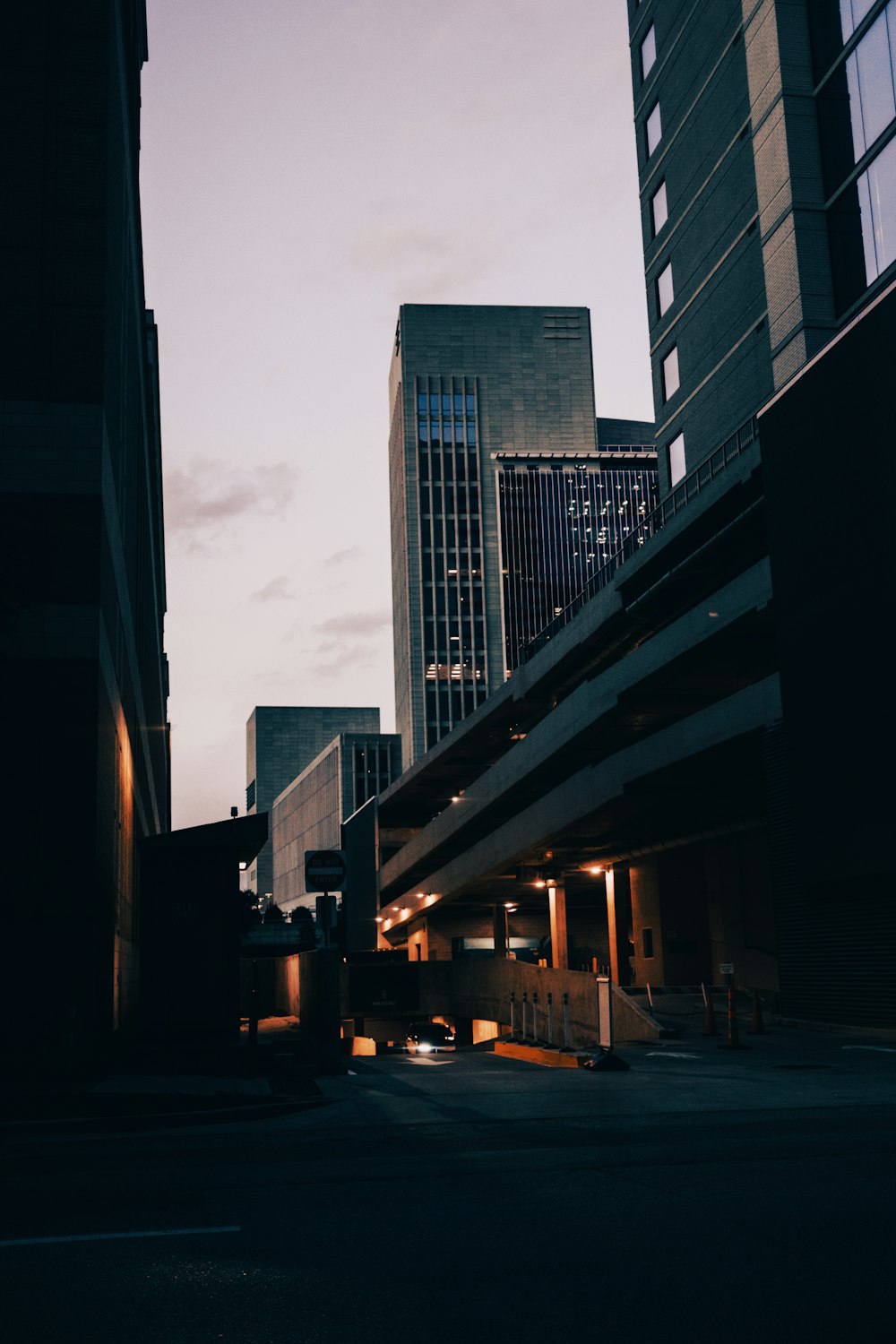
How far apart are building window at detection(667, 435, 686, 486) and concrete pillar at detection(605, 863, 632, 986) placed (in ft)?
59.2

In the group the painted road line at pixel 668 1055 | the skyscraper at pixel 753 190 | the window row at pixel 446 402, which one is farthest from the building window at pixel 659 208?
the window row at pixel 446 402

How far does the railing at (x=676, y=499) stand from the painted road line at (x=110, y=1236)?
3248 centimetres

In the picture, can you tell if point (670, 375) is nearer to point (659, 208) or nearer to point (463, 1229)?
point (659, 208)

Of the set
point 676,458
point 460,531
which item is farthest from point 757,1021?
point 460,531

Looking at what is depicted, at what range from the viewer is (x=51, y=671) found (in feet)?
62.3

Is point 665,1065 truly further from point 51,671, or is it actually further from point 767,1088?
point 51,671

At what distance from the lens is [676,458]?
49.4m

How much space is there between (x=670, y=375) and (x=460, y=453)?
11105 cm

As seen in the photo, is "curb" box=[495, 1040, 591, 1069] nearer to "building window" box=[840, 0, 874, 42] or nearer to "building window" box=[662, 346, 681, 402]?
"building window" box=[840, 0, 874, 42]

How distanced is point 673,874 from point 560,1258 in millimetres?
46641

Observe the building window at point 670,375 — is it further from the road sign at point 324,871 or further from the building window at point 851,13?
the road sign at point 324,871

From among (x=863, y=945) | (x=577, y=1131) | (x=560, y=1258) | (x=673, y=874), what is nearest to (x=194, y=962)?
(x=863, y=945)

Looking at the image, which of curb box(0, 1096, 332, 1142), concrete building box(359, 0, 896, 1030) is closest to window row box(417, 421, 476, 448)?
concrete building box(359, 0, 896, 1030)

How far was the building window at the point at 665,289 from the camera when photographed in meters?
49.6
